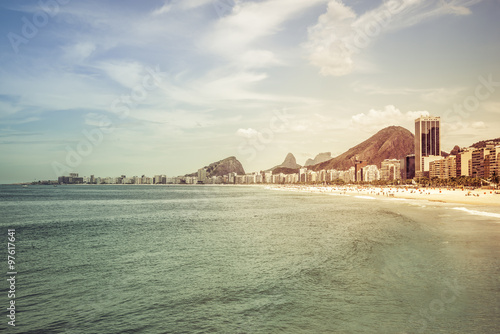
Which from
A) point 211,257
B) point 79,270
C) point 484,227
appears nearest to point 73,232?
point 79,270

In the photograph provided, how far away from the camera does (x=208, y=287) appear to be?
56.5 feet

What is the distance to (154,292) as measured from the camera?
1666 cm

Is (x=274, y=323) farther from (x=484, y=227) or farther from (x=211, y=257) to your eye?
(x=484, y=227)

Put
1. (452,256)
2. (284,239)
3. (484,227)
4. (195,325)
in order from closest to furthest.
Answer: (195,325) → (452,256) → (284,239) → (484,227)

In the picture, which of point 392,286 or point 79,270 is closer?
point 392,286

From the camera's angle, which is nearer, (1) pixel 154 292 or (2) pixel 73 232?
(1) pixel 154 292

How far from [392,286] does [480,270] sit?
613 cm

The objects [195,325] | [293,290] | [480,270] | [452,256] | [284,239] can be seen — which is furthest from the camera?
[284,239]

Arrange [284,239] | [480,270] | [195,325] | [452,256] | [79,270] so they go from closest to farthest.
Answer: [195,325]
[480,270]
[79,270]
[452,256]
[284,239]

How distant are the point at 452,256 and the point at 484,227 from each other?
17.0 meters

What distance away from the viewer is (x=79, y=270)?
2130 centimetres

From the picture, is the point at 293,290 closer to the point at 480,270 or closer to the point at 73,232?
the point at 480,270

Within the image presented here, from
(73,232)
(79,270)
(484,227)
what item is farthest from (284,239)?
(73,232)

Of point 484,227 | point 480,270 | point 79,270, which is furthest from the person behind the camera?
point 484,227
